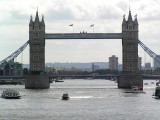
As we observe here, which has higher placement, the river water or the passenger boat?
the passenger boat

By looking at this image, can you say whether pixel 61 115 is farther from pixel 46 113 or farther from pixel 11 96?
pixel 11 96

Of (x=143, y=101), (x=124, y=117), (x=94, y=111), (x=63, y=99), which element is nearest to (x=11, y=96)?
(x=63, y=99)

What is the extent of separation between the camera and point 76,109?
11794 cm

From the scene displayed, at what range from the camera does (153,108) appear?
392ft

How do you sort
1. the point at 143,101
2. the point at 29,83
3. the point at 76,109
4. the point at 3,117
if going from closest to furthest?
the point at 3,117 < the point at 76,109 < the point at 143,101 < the point at 29,83

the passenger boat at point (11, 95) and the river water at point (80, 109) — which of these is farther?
the passenger boat at point (11, 95)

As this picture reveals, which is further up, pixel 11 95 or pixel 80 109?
pixel 11 95

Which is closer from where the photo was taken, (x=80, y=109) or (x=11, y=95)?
(x=80, y=109)

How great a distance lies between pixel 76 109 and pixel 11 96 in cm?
3337

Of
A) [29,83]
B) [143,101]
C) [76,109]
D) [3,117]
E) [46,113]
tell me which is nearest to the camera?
[3,117]

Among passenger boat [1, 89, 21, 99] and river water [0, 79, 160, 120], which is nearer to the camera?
river water [0, 79, 160, 120]

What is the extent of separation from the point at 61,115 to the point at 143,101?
3379cm

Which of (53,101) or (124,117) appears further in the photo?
(53,101)

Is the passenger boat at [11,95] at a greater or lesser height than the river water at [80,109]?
greater
